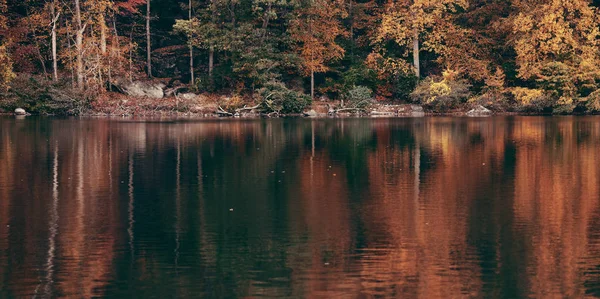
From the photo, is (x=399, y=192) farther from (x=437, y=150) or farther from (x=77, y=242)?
(x=437, y=150)

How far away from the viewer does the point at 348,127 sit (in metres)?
42.9

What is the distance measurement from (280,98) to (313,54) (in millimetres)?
4997

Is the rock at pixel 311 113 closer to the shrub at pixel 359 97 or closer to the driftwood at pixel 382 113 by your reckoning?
the shrub at pixel 359 97

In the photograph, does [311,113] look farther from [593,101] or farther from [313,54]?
[593,101]

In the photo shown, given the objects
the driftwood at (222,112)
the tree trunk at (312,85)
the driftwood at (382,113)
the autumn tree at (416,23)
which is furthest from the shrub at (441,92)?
the driftwood at (222,112)

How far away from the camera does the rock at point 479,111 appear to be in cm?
5847

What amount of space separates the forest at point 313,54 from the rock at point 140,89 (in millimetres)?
642

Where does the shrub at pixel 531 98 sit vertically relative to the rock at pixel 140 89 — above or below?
below

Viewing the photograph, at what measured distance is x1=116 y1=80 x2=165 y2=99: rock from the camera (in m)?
59.4

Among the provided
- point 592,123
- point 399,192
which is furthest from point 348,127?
point 399,192

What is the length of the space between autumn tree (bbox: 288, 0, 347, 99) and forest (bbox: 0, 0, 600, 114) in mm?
104

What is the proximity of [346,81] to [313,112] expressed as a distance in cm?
400

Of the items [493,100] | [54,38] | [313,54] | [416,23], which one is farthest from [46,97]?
[493,100]

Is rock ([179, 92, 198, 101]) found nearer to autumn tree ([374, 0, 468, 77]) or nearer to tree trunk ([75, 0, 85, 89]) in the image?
tree trunk ([75, 0, 85, 89])
